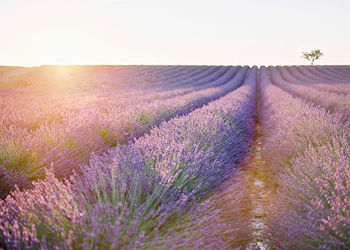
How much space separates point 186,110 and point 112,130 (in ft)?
8.71

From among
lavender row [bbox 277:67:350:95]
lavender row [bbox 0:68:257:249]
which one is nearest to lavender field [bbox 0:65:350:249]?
lavender row [bbox 0:68:257:249]

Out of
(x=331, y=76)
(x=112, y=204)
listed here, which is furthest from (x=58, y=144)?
(x=331, y=76)

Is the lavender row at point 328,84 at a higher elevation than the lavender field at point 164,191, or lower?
higher

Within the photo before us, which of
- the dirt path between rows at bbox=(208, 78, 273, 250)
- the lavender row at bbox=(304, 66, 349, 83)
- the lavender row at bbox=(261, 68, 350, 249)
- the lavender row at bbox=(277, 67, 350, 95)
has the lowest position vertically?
the dirt path between rows at bbox=(208, 78, 273, 250)

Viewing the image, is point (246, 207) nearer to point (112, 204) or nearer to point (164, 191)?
point (164, 191)

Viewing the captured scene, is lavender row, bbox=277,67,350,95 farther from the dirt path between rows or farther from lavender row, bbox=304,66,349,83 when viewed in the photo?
the dirt path between rows

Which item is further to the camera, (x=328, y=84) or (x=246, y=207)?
(x=328, y=84)

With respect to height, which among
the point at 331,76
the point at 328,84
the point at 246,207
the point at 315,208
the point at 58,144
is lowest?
the point at 246,207

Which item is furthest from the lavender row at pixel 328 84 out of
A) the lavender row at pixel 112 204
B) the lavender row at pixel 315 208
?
the lavender row at pixel 112 204

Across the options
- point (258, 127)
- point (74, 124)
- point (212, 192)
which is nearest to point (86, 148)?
point (74, 124)

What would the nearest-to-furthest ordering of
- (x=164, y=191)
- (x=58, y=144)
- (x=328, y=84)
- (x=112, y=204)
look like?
(x=112, y=204) → (x=164, y=191) → (x=58, y=144) → (x=328, y=84)

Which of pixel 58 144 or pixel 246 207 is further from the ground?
pixel 58 144

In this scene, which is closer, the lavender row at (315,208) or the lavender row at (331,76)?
the lavender row at (315,208)

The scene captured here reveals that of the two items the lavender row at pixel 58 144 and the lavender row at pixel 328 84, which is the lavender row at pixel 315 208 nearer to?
the lavender row at pixel 58 144
